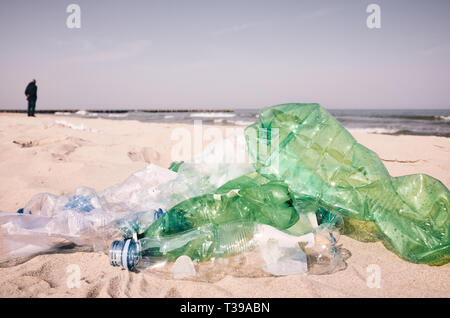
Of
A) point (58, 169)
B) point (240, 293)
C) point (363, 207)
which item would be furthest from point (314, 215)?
point (58, 169)

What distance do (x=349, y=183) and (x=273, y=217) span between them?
0.50m

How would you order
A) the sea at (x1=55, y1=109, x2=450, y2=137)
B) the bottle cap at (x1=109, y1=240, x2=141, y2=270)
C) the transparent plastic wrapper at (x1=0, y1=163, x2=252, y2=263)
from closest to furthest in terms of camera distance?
the bottle cap at (x1=109, y1=240, x2=141, y2=270) < the transparent plastic wrapper at (x1=0, y1=163, x2=252, y2=263) < the sea at (x1=55, y1=109, x2=450, y2=137)

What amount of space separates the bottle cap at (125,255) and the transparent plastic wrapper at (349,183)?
0.79 metres

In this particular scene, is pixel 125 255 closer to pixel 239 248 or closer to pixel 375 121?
pixel 239 248

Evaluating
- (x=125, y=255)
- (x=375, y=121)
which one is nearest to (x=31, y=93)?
(x=125, y=255)

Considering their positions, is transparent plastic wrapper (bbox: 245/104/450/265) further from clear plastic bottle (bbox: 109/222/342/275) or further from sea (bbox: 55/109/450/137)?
sea (bbox: 55/109/450/137)

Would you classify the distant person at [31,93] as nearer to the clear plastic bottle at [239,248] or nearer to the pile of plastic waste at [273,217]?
the pile of plastic waste at [273,217]

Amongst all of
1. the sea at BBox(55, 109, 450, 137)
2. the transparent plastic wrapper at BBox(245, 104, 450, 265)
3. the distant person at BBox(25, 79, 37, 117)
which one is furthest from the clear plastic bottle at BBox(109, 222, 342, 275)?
the distant person at BBox(25, 79, 37, 117)

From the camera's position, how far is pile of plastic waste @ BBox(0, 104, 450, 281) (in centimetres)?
128

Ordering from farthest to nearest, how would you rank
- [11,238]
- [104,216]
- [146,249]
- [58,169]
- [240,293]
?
[58,169], [104,216], [11,238], [146,249], [240,293]

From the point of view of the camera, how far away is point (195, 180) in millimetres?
1887
